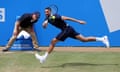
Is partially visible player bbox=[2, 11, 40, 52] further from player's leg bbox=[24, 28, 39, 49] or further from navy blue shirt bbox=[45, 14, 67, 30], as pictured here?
navy blue shirt bbox=[45, 14, 67, 30]

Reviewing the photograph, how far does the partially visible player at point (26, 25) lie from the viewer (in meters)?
14.2

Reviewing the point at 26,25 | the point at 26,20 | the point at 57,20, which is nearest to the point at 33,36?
the point at 26,25

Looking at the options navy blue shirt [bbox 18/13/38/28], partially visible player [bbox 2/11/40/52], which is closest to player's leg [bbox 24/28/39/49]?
partially visible player [bbox 2/11/40/52]

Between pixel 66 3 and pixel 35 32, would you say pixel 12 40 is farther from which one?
pixel 66 3

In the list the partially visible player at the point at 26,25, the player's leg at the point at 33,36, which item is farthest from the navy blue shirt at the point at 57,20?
the player's leg at the point at 33,36

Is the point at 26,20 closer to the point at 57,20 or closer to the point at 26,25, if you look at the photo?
the point at 26,25

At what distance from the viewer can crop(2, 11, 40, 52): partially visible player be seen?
14227 mm

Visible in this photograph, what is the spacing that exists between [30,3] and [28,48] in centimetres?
171

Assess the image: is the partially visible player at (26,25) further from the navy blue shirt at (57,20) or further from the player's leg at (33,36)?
the navy blue shirt at (57,20)

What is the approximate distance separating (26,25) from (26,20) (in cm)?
32

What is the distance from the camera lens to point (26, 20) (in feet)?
46.9

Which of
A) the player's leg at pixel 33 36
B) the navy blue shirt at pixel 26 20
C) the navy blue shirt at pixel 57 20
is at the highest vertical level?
the navy blue shirt at pixel 57 20

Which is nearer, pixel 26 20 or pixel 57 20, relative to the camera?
pixel 57 20

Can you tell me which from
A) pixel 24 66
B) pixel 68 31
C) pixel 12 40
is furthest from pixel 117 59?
pixel 12 40
